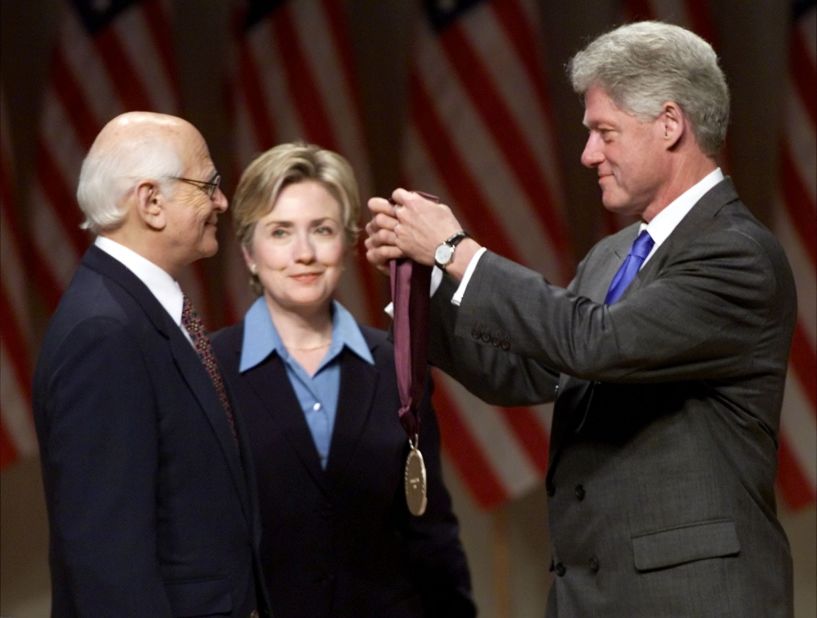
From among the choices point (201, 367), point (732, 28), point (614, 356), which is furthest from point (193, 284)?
point (614, 356)

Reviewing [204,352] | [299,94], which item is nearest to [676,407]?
[204,352]

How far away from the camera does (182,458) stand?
8.47ft

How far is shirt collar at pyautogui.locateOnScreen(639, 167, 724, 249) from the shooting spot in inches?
108

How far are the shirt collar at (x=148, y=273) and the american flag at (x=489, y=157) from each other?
Answer: 2.24 m

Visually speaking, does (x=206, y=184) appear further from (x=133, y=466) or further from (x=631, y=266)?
(x=631, y=266)

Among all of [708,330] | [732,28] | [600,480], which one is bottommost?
[600,480]

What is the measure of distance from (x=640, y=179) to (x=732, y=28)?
236 cm

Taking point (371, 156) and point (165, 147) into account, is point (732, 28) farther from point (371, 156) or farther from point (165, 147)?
point (165, 147)

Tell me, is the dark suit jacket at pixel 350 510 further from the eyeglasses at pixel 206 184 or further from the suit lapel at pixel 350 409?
the eyeglasses at pixel 206 184

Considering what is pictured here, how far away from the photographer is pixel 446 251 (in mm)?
2711

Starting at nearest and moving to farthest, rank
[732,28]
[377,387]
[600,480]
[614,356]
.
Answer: [614,356], [600,480], [377,387], [732,28]

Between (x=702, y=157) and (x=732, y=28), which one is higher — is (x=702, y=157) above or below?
below

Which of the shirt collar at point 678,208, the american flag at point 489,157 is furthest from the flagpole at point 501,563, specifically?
the shirt collar at point 678,208

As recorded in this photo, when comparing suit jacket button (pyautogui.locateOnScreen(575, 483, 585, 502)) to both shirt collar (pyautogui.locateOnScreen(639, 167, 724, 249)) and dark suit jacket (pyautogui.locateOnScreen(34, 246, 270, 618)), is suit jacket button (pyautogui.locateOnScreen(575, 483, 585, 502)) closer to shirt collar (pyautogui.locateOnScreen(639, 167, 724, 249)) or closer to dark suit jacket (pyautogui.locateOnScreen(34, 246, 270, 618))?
shirt collar (pyautogui.locateOnScreen(639, 167, 724, 249))
